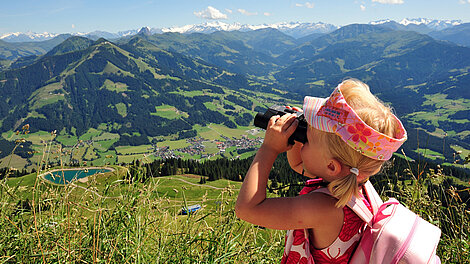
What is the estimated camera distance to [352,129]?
198 centimetres

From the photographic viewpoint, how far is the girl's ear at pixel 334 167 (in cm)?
216

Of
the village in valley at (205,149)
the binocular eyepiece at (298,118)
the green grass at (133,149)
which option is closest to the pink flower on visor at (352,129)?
the binocular eyepiece at (298,118)

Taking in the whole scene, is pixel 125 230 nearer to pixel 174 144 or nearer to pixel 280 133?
pixel 280 133

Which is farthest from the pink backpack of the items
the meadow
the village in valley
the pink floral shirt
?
the village in valley

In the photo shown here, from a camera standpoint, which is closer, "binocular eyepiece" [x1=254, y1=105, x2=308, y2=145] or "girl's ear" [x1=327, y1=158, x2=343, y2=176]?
"girl's ear" [x1=327, y1=158, x2=343, y2=176]

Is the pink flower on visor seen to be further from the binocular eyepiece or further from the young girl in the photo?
the binocular eyepiece

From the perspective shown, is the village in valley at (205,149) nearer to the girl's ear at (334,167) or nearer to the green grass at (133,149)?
the green grass at (133,149)

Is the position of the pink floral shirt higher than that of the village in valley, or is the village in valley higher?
the pink floral shirt

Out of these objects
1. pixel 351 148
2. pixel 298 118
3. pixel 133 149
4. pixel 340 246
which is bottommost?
pixel 133 149

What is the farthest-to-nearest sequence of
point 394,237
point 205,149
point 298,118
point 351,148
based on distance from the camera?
point 205,149, point 298,118, point 351,148, point 394,237

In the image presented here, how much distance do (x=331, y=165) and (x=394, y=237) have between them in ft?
2.07

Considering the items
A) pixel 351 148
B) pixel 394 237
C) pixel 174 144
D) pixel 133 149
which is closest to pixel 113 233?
pixel 351 148

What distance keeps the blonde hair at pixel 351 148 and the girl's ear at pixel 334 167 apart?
0.12 ft

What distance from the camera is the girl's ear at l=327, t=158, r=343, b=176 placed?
216 centimetres
